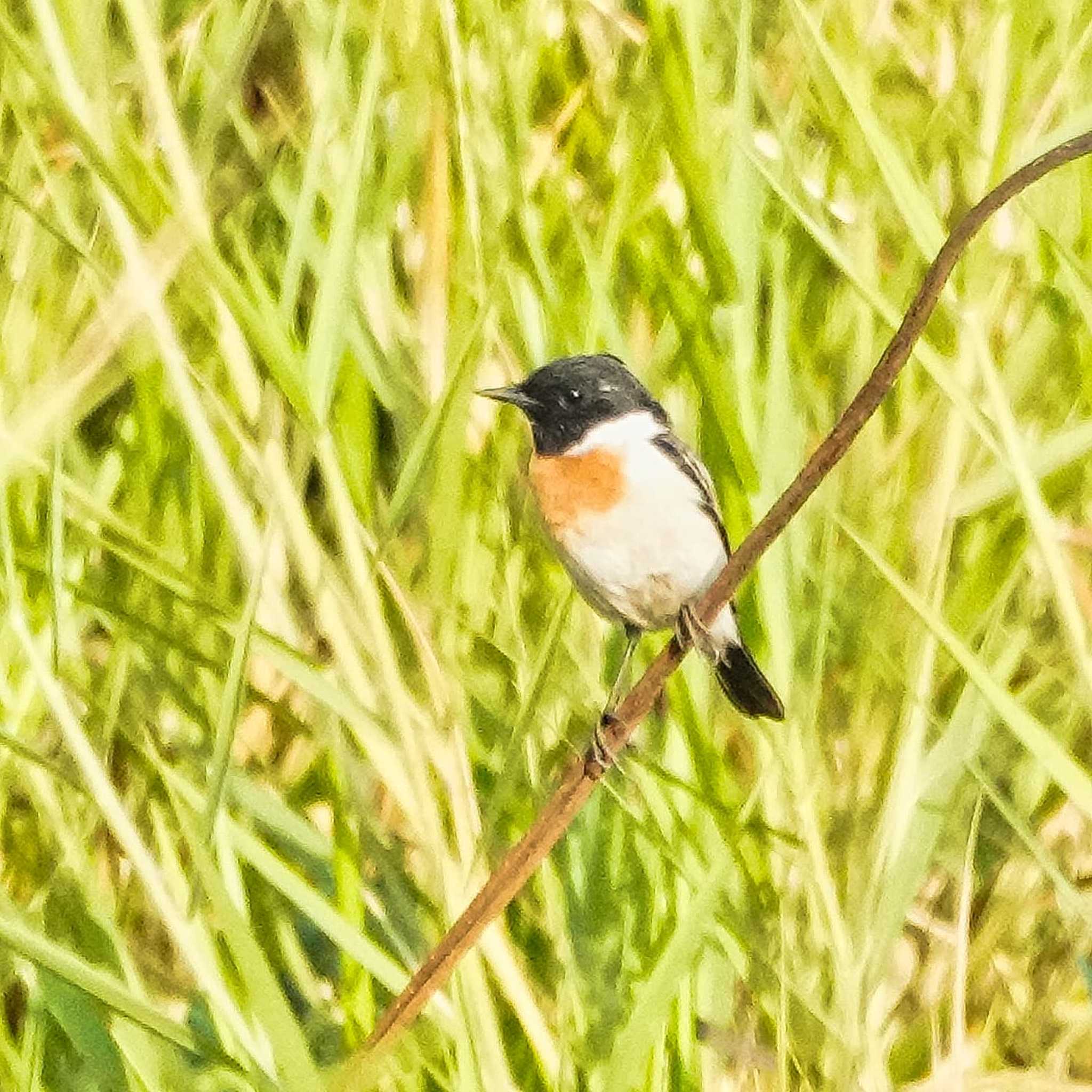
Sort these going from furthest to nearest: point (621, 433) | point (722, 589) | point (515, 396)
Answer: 1. point (621, 433)
2. point (515, 396)
3. point (722, 589)

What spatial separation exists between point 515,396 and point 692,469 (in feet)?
0.69

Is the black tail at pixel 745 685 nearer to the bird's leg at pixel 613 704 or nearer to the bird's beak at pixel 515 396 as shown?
the bird's leg at pixel 613 704

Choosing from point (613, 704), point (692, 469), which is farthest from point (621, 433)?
point (613, 704)

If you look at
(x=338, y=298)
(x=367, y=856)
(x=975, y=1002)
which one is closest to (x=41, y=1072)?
(x=367, y=856)

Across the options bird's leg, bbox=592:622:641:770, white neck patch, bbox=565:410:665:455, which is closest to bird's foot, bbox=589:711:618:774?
bird's leg, bbox=592:622:641:770

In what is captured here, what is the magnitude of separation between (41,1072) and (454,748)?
40 cm

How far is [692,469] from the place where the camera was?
1.25 m

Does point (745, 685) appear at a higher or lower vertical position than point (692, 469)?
lower

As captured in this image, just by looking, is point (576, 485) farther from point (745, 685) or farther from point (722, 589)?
point (722, 589)

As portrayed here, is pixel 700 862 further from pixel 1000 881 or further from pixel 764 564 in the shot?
pixel 1000 881

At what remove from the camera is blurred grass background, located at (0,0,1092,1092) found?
3.15 feet

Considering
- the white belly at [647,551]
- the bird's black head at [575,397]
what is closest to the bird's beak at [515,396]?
the bird's black head at [575,397]

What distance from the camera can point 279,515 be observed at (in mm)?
977

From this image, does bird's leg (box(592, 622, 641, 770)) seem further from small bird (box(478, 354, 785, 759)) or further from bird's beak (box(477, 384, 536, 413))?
bird's beak (box(477, 384, 536, 413))
